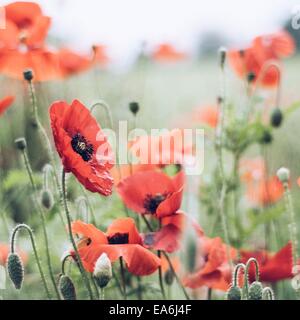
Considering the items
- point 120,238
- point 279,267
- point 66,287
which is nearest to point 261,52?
point 279,267

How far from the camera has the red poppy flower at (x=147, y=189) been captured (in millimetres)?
1116

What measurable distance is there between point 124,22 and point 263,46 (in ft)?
0.84

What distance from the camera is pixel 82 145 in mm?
1055

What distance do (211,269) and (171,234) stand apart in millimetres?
94

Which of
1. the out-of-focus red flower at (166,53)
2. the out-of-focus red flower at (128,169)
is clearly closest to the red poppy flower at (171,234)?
the out-of-focus red flower at (128,169)

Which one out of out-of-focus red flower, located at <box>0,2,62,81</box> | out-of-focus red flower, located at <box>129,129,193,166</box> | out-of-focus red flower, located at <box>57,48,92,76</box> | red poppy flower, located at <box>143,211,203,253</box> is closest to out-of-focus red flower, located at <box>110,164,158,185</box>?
out-of-focus red flower, located at <box>129,129,193,166</box>

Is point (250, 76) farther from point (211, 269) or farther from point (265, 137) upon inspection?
point (211, 269)

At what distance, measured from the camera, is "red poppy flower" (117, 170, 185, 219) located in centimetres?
112

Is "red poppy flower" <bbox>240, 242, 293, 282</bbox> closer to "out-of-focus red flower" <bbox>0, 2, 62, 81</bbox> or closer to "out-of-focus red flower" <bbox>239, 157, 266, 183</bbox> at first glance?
"out-of-focus red flower" <bbox>239, 157, 266, 183</bbox>

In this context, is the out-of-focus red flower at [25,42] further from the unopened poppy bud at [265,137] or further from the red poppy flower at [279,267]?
the red poppy flower at [279,267]

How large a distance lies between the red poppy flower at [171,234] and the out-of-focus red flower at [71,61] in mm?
540

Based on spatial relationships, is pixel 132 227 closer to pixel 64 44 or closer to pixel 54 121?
pixel 54 121
